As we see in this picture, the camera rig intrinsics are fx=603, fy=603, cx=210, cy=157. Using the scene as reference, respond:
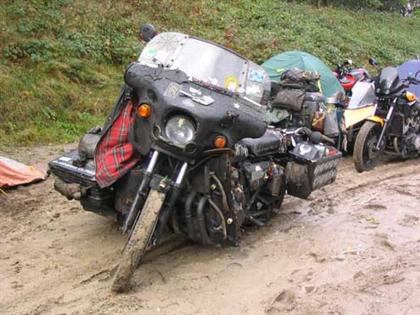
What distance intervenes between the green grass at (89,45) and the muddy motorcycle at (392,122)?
4.18 metres

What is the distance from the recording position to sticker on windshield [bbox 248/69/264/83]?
186 inches

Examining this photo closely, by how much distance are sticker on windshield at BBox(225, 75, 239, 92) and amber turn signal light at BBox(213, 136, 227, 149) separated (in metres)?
0.46

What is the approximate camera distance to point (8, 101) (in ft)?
28.9

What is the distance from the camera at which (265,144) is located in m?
5.32

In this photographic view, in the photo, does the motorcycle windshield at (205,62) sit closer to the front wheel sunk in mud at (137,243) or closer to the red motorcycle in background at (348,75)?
the front wheel sunk in mud at (137,243)

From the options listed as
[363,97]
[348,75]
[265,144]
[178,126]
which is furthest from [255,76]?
[348,75]

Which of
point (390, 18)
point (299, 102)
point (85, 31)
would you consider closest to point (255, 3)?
point (85, 31)

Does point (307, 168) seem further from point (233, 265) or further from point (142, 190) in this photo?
point (142, 190)

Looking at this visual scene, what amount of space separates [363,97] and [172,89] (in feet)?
17.2

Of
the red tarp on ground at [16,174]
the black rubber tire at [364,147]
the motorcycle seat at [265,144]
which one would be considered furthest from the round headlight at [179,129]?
the black rubber tire at [364,147]

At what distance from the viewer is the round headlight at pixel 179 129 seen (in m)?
4.18

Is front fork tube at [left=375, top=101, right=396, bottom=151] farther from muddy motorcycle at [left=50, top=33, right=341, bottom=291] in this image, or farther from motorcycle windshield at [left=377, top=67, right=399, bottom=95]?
muddy motorcycle at [left=50, top=33, right=341, bottom=291]

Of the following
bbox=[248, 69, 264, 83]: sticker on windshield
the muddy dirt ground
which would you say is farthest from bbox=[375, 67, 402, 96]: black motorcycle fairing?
bbox=[248, 69, 264, 83]: sticker on windshield

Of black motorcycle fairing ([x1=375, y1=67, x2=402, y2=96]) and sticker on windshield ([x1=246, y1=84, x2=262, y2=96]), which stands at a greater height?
sticker on windshield ([x1=246, y1=84, x2=262, y2=96])
